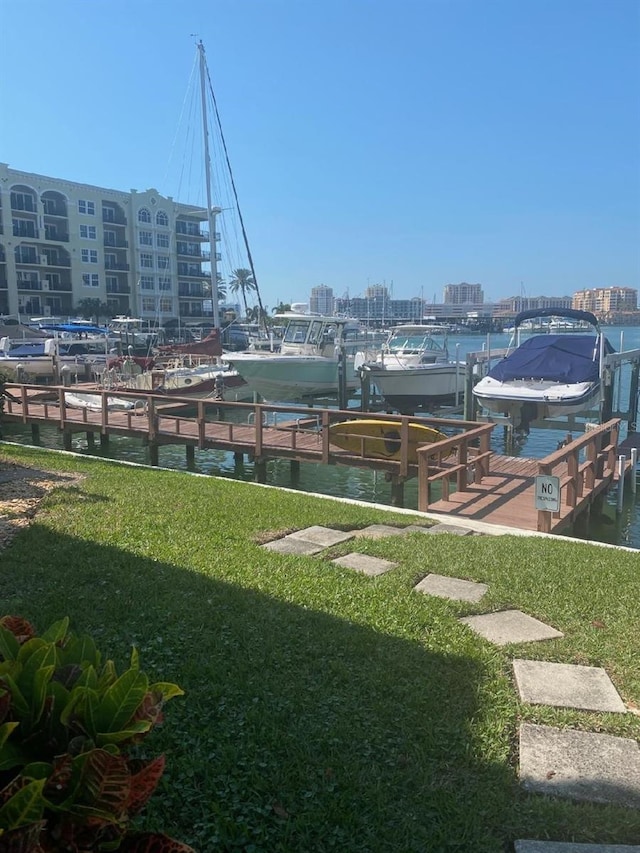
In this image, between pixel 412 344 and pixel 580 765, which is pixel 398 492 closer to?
pixel 580 765

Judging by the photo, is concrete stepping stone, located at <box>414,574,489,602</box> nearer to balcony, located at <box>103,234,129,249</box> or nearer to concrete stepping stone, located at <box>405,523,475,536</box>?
concrete stepping stone, located at <box>405,523,475,536</box>

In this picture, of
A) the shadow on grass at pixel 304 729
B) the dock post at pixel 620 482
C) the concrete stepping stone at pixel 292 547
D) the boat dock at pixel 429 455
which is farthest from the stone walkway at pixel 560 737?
the dock post at pixel 620 482

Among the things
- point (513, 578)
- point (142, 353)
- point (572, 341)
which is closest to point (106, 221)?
point (142, 353)

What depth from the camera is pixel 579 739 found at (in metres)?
3.41

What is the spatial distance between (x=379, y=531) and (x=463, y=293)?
124744 millimetres

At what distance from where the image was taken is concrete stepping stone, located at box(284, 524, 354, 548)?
22.7 feet

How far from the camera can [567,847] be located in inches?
103

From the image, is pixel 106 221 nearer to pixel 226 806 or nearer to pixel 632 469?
pixel 632 469

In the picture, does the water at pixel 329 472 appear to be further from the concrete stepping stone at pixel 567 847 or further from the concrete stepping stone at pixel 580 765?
the concrete stepping stone at pixel 567 847

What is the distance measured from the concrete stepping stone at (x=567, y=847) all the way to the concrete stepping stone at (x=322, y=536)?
4.22 metres

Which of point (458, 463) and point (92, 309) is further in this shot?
point (92, 309)

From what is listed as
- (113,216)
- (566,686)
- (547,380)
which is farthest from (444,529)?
(113,216)

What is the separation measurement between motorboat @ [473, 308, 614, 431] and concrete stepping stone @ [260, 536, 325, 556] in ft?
41.6

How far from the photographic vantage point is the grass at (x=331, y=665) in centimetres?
274
